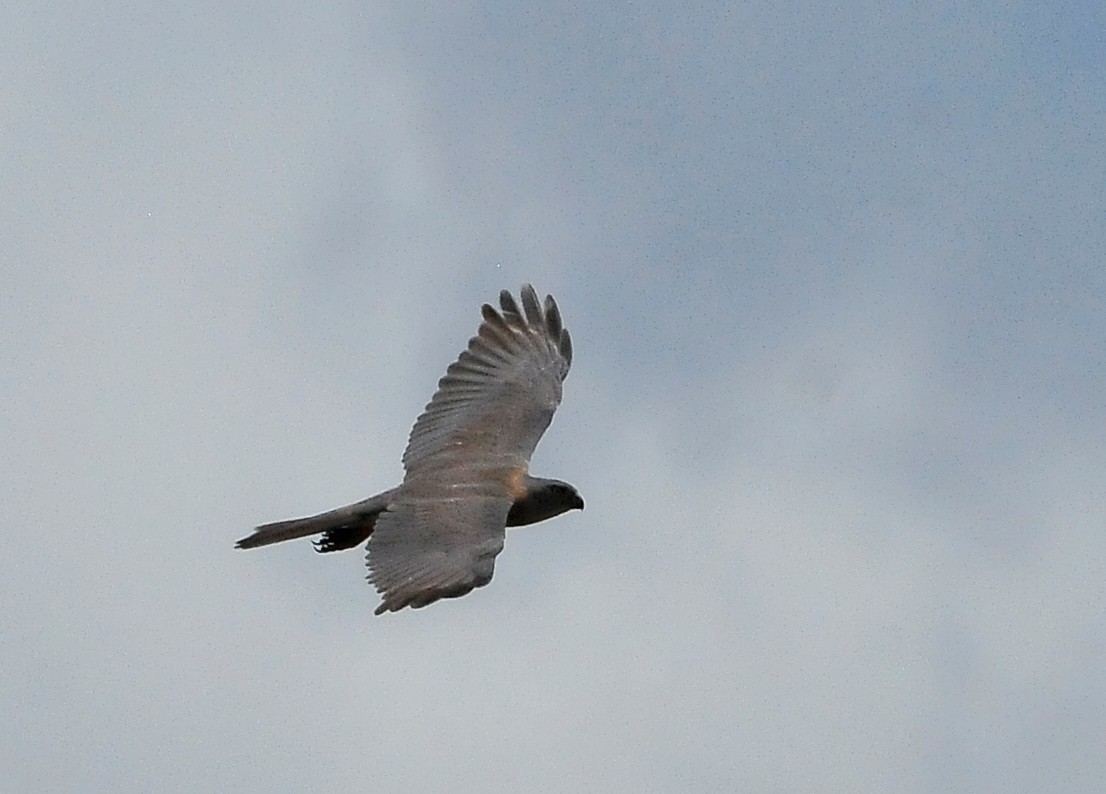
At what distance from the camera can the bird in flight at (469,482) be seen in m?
17.1

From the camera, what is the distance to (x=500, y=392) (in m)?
21.3

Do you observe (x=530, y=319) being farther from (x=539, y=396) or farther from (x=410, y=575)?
(x=410, y=575)

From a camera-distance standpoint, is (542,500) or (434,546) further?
(542,500)

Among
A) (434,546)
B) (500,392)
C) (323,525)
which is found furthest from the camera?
(500,392)

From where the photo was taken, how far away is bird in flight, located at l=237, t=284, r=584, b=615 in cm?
1706

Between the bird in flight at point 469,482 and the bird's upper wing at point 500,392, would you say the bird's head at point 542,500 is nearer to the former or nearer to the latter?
the bird in flight at point 469,482

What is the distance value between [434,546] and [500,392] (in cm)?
400

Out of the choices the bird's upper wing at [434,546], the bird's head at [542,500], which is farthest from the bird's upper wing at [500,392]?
the bird's upper wing at [434,546]

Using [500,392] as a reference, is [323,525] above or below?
below

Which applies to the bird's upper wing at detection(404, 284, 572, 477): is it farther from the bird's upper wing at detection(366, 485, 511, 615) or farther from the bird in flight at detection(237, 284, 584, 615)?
the bird's upper wing at detection(366, 485, 511, 615)

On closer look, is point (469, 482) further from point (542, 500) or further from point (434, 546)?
point (434, 546)

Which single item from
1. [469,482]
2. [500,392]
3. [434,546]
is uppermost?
[500,392]

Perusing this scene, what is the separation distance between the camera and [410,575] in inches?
665

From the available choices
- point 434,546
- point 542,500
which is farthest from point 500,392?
point 434,546
